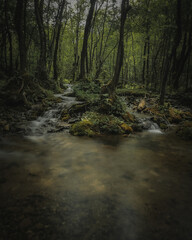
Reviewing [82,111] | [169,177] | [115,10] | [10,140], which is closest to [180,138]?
[169,177]

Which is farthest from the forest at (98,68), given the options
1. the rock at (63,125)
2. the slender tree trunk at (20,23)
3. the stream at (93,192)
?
the stream at (93,192)

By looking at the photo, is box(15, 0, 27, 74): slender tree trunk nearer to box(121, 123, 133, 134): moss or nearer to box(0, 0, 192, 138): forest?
box(0, 0, 192, 138): forest

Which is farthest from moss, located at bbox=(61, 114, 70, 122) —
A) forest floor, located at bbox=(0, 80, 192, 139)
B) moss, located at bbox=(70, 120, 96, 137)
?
moss, located at bbox=(70, 120, 96, 137)

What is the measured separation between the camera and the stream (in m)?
2.13

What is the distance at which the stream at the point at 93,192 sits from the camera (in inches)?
84.0

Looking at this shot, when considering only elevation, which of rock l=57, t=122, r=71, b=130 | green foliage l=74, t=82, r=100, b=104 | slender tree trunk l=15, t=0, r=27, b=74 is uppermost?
slender tree trunk l=15, t=0, r=27, b=74

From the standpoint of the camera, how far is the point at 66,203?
2.67 metres

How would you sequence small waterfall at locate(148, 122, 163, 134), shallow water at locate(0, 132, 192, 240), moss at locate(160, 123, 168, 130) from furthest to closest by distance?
moss at locate(160, 123, 168, 130) < small waterfall at locate(148, 122, 163, 134) < shallow water at locate(0, 132, 192, 240)

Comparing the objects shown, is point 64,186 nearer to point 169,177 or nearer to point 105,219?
Result: point 105,219

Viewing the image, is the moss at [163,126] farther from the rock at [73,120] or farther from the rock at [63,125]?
the rock at [63,125]

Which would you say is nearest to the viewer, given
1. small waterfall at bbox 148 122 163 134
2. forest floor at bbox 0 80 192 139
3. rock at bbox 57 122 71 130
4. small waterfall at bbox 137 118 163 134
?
forest floor at bbox 0 80 192 139

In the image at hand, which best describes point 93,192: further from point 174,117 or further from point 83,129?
point 174,117

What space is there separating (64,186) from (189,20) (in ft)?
71.3

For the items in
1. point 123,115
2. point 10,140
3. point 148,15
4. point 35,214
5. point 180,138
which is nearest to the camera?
point 35,214
